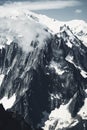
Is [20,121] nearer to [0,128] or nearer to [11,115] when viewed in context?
[11,115]

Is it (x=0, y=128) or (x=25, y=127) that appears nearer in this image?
(x=0, y=128)

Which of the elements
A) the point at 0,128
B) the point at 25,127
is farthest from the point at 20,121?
the point at 0,128

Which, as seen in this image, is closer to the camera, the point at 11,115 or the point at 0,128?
the point at 0,128

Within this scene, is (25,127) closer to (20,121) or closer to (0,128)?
(20,121)
